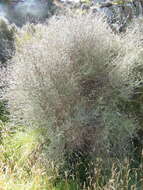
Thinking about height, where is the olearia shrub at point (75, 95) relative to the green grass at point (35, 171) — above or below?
above

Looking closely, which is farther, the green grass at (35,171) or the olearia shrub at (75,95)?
the olearia shrub at (75,95)

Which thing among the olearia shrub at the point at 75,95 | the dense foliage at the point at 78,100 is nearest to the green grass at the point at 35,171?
the dense foliage at the point at 78,100

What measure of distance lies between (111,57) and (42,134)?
4.12 feet

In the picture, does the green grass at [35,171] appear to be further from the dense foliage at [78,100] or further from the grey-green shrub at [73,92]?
the grey-green shrub at [73,92]

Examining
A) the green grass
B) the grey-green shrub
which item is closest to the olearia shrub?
the grey-green shrub

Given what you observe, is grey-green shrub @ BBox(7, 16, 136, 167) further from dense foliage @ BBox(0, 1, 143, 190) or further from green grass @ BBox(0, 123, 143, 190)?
green grass @ BBox(0, 123, 143, 190)

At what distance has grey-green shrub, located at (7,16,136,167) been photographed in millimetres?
3686

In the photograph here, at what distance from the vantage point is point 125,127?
3.66m

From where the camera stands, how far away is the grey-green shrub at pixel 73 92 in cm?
369

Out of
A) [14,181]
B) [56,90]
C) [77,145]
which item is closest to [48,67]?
[56,90]

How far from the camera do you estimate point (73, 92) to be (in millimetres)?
3744

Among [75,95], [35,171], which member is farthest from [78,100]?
[35,171]

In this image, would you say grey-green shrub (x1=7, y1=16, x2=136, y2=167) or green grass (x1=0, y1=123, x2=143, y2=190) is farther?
grey-green shrub (x1=7, y1=16, x2=136, y2=167)

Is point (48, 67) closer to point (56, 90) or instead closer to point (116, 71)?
point (56, 90)
